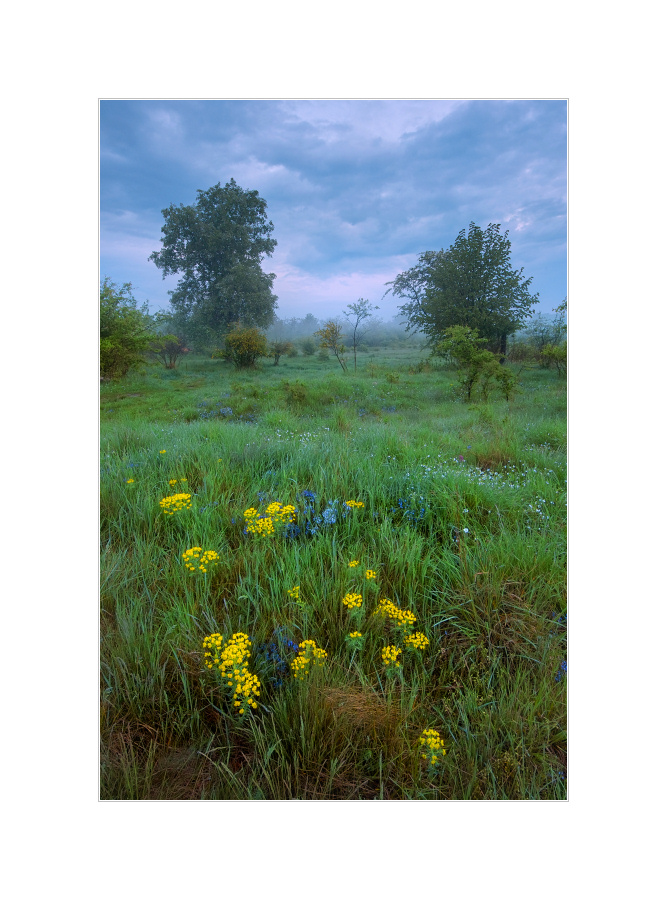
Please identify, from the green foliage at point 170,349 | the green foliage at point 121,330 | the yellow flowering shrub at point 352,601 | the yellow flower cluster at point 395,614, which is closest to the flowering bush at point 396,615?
the yellow flower cluster at point 395,614

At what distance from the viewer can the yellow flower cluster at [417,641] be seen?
156 centimetres

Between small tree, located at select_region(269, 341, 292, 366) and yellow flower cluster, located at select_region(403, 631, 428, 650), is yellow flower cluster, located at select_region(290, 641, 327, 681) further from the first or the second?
small tree, located at select_region(269, 341, 292, 366)

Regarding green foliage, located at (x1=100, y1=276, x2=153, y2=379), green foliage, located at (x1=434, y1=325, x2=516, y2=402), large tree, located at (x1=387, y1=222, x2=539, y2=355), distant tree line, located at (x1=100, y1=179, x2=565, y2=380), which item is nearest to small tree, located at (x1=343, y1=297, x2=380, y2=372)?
distant tree line, located at (x1=100, y1=179, x2=565, y2=380)

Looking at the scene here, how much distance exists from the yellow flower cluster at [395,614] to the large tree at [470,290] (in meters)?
2.21

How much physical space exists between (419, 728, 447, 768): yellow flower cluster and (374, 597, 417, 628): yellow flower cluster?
1.23ft

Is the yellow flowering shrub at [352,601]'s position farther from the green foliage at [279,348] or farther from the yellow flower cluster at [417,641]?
the green foliage at [279,348]

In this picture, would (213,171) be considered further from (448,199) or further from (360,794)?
(360,794)

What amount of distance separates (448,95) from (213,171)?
1487 mm

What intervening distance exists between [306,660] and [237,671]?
0.27 meters

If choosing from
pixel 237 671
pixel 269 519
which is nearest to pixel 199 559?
pixel 269 519

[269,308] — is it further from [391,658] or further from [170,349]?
[391,658]

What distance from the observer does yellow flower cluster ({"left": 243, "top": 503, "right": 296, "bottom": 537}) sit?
6.43ft
